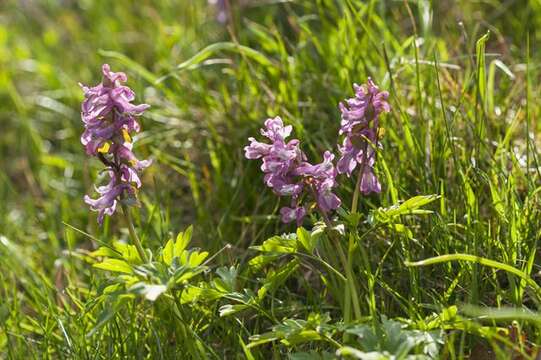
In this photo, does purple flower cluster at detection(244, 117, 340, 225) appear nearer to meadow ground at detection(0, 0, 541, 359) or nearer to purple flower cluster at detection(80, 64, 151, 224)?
meadow ground at detection(0, 0, 541, 359)

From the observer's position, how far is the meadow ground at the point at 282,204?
206 cm

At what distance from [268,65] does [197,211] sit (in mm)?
687

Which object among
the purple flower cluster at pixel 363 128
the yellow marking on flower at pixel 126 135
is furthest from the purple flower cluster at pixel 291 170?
the yellow marking on flower at pixel 126 135

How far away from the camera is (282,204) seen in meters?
2.94

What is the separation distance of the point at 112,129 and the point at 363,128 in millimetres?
667

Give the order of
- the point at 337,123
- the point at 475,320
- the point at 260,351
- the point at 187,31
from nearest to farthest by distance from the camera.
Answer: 1. the point at 475,320
2. the point at 260,351
3. the point at 337,123
4. the point at 187,31

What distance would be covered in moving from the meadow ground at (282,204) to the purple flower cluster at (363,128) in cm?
10

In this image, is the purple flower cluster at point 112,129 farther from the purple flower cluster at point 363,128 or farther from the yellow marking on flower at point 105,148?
the purple flower cluster at point 363,128

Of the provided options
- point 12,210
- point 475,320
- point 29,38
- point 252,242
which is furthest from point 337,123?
point 29,38

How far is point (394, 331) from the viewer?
5.99ft

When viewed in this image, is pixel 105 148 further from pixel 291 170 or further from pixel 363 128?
pixel 363 128

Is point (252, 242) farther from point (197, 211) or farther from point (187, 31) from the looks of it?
point (187, 31)

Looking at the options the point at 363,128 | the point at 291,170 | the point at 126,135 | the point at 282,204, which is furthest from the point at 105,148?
the point at 282,204

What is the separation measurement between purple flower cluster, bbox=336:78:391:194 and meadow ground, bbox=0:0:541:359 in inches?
4.0
